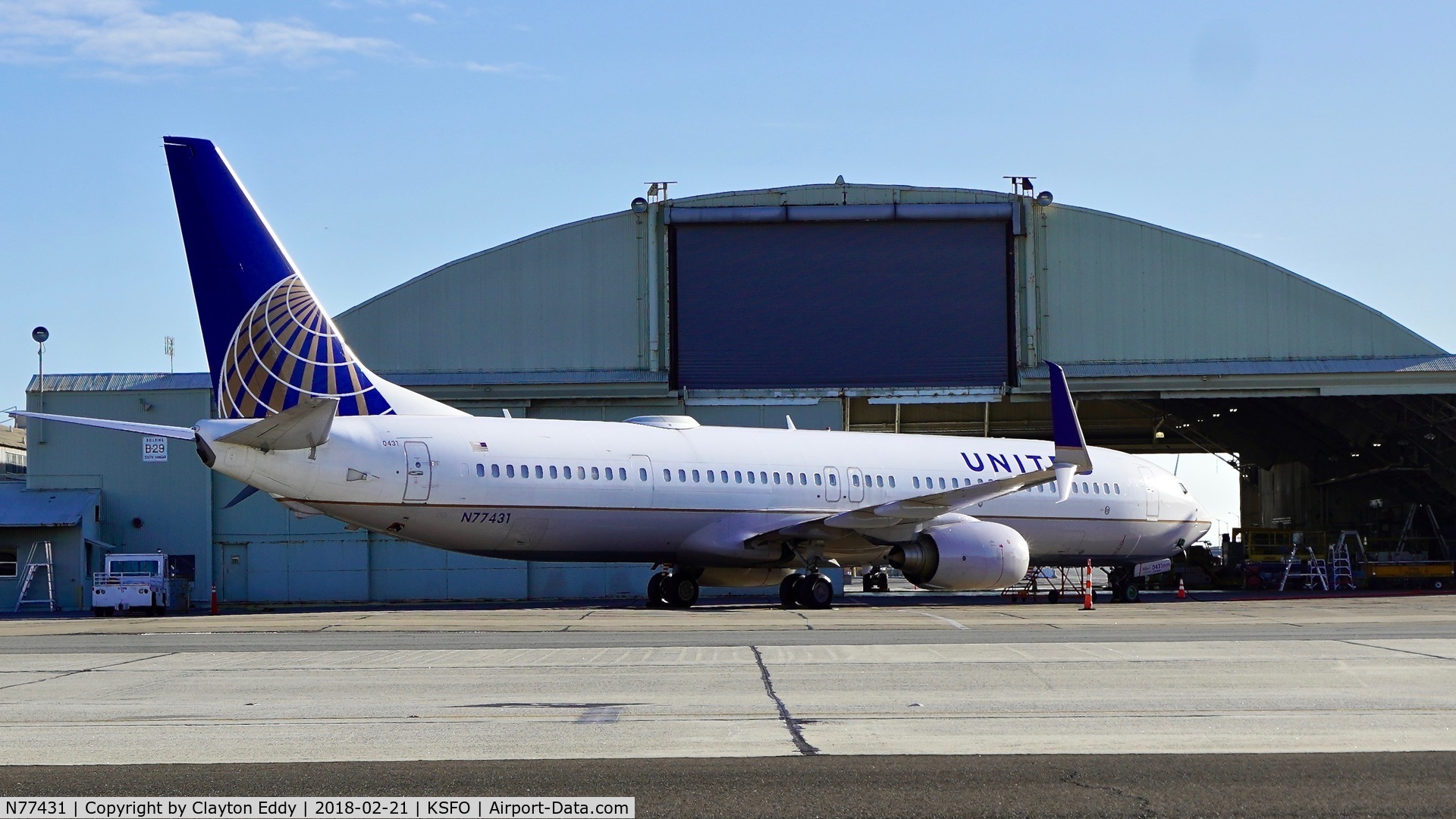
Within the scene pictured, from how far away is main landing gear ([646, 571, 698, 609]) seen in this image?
2745 centimetres

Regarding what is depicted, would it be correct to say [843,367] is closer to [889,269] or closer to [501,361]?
[889,269]

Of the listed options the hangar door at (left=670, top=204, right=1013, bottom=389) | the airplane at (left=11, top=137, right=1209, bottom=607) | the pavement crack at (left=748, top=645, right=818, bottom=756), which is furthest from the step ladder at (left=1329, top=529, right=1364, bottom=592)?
the pavement crack at (left=748, top=645, right=818, bottom=756)

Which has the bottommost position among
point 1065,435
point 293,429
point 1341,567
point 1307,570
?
point 1307,570

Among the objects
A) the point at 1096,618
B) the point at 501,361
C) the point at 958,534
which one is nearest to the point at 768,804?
the point at 1096,618

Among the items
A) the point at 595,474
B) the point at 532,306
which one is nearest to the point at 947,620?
the point at 595,474

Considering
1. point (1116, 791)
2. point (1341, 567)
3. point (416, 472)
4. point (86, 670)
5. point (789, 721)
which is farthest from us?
point (1341, 567)

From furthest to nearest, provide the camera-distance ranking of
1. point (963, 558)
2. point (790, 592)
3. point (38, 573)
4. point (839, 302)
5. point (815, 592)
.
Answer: point (839, 302), point (38, 573), point (790, 592), point (815, 592), point (963, 558)

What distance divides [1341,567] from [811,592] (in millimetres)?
22575

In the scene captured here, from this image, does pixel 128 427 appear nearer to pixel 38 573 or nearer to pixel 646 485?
Answer: pixel 646 485

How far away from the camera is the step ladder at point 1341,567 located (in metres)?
39.7

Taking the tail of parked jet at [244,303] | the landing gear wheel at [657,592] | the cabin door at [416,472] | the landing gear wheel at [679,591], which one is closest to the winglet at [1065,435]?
the landing gear wheel at [679,591]

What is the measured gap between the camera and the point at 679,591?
27531 mm

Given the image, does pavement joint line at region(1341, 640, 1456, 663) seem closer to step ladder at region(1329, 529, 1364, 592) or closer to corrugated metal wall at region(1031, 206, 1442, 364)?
corrugated metal wall at region(1031, 206, 1442, 364)

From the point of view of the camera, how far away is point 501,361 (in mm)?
35594
